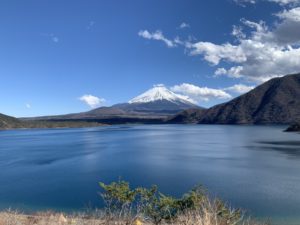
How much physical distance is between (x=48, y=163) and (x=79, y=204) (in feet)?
79.7

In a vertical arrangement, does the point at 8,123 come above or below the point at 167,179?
above

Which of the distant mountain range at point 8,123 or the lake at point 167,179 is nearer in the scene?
the lake at point 167,179

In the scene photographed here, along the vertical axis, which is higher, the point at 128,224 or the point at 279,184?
the point at 128,224

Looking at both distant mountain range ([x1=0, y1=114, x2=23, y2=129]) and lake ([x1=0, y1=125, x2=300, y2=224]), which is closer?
lake ([x1=0, y1=125, x2=300, y2=224])

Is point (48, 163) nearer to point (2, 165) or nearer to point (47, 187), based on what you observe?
point (2, 165)

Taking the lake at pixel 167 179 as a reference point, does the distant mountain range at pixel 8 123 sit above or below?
above

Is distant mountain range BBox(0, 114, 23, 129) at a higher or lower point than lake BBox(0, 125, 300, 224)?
higher

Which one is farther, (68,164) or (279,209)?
(68,164)

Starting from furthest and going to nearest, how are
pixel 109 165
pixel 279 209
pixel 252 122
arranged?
pixel 252 122 → pixel 109 165 → pixel 279 209

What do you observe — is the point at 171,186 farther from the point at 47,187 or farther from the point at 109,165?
the point at 109,165

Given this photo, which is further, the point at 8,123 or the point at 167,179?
the point at 8,123

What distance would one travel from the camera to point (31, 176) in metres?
35.7

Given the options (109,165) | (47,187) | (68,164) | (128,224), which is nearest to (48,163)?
(68,164)

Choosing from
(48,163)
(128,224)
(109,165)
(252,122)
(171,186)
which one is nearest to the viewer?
(128,224)
